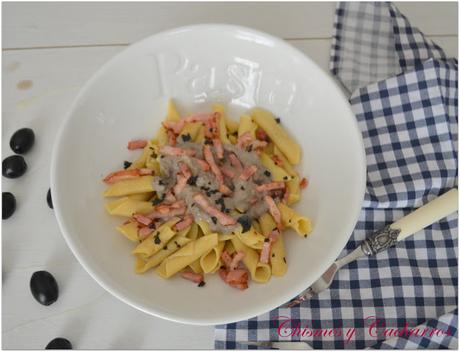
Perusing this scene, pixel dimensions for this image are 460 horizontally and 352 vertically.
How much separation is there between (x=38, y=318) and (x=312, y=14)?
1288 mm

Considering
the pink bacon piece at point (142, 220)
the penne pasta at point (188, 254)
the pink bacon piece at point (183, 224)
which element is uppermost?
the pink bacon piece at point (142, 220)

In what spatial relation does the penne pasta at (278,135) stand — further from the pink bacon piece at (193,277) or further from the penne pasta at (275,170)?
the pink bacon piece at (193,277)

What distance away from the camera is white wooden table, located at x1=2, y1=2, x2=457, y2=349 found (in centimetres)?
126

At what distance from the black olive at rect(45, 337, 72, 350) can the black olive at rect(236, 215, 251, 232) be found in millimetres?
520

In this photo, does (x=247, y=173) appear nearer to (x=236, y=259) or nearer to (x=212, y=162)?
(x=212, y=162)

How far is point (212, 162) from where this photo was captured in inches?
50.1

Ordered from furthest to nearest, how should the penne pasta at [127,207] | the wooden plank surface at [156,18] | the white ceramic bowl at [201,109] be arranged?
1. the wooden plank surface at [156,18]
2. the penne pasta at [127,207]
3. the white ceramic bowl at [201,109]

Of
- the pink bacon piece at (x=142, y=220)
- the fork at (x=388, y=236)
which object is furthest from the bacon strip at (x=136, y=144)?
the fork at (x=388, y=236)

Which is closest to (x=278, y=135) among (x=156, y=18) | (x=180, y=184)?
(x=180, y=184)

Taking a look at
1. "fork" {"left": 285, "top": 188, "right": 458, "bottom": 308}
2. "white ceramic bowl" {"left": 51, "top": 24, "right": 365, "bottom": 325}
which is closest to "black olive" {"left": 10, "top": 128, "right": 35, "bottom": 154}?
"white ceramic bowl" {"left": 51, "top": 24, "right": 365, "bottom": 325}

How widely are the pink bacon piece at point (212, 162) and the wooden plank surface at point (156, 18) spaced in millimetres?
Answer: 612

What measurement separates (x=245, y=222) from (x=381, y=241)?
360 millimetres

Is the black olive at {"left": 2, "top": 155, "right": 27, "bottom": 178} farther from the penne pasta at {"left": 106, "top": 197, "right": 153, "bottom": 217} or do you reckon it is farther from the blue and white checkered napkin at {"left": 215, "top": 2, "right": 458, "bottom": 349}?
the blue and white checkered napkin at {"left": 215, "top": 2, "right": 458, "bottom": 349}

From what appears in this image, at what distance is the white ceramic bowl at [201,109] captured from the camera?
3.67 ft
